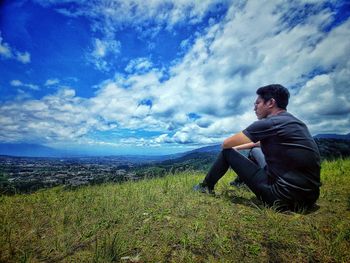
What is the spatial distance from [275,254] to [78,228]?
116 inches

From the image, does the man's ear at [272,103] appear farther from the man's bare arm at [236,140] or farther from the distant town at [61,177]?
the distant town at [61,177]

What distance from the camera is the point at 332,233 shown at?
3.17 metres

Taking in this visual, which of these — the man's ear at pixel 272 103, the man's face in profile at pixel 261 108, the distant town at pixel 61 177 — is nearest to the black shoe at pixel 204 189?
Result: the man's face in profile at pixel 261 108

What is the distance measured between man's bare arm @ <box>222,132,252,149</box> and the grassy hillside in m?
1.25

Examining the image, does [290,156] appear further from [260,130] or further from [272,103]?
[272,103]

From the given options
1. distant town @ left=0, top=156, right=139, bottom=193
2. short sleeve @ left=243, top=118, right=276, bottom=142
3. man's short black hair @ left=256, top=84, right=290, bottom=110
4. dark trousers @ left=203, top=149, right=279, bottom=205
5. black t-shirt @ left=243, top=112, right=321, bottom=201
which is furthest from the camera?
distant town @ left=0, top=156, right=139, bottom=193

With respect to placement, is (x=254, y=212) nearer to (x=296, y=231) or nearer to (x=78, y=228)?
(x=296, y=231)

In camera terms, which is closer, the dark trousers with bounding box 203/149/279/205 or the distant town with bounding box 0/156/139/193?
the dark trousers with bounding box 203/149/279/205

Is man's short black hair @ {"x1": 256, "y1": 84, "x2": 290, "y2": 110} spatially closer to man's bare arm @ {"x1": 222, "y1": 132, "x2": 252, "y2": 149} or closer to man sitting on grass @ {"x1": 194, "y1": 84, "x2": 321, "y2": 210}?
man sitting on grass @ {"x1": 194, "y1": 84, "x2": 321, "y2": 210}

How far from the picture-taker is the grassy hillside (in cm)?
270

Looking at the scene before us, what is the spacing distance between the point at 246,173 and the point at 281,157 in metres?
0.88

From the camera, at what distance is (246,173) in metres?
4.59

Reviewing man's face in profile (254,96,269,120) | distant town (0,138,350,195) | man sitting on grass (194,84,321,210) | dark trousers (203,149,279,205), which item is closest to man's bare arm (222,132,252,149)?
man sitting on grass (194,84,321,210)

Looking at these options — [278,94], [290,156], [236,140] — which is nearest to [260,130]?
[236,140]
